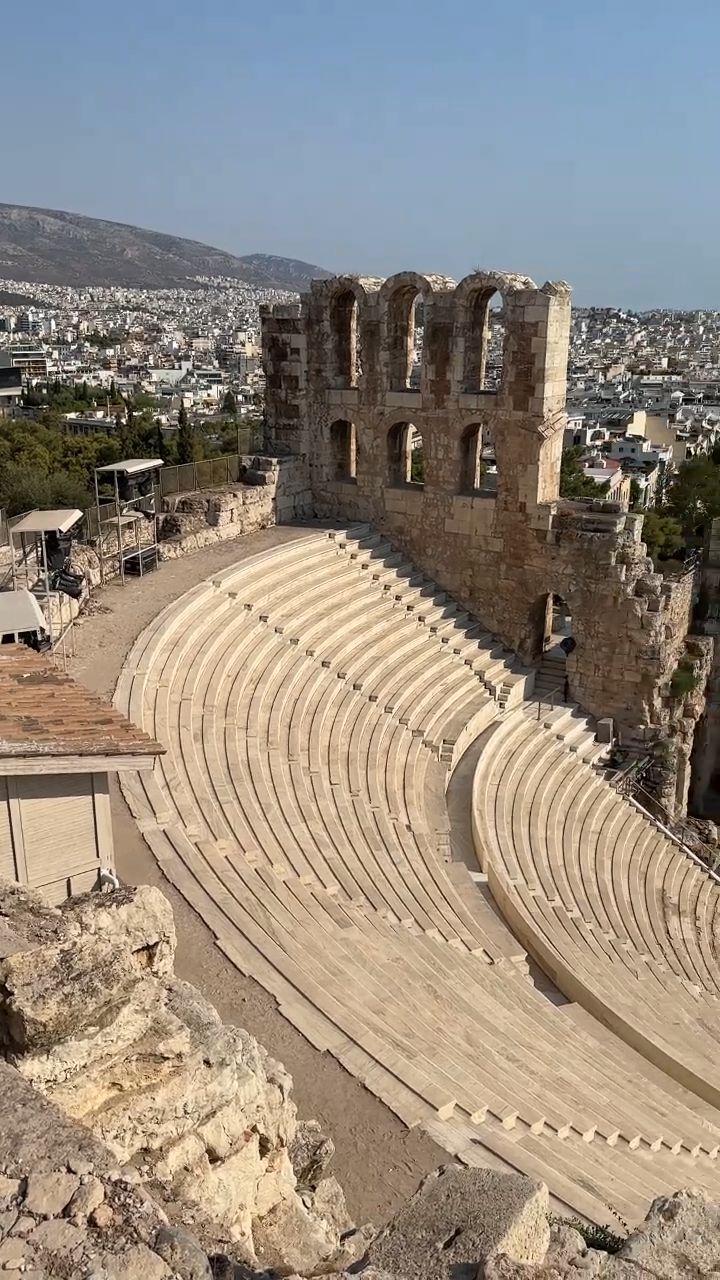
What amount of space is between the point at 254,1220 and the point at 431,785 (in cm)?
932

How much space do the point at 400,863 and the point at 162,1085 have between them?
264 inches

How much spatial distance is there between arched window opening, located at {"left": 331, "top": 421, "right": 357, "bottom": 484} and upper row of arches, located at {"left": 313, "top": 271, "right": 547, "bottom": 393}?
98 centimetres

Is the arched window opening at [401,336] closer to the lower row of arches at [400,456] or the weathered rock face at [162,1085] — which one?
the lower row of arches at [400,456]

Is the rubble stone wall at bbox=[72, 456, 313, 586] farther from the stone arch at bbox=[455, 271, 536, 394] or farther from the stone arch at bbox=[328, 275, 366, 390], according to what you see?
the stone arch at bbox=[455, 271, 536, 394]

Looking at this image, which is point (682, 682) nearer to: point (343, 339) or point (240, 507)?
point (240, 507)

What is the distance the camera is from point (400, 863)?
10.7 meters

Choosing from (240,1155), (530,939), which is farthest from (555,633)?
(240,1155)

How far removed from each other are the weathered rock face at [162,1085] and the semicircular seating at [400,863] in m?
1.77

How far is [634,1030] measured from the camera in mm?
9289

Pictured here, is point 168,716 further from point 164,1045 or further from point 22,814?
point 164,1045

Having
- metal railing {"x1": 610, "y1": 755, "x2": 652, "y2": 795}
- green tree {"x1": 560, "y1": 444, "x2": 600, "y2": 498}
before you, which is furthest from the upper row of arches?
green tree {"x1": 560, "y1": 444, "x2": 600, "y2": 498}

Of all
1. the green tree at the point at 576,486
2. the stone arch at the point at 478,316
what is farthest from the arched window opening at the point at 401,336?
the green tree at the point at 576,486

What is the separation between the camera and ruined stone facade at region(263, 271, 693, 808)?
57.8 feet

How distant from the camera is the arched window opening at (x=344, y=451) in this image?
20469mm
